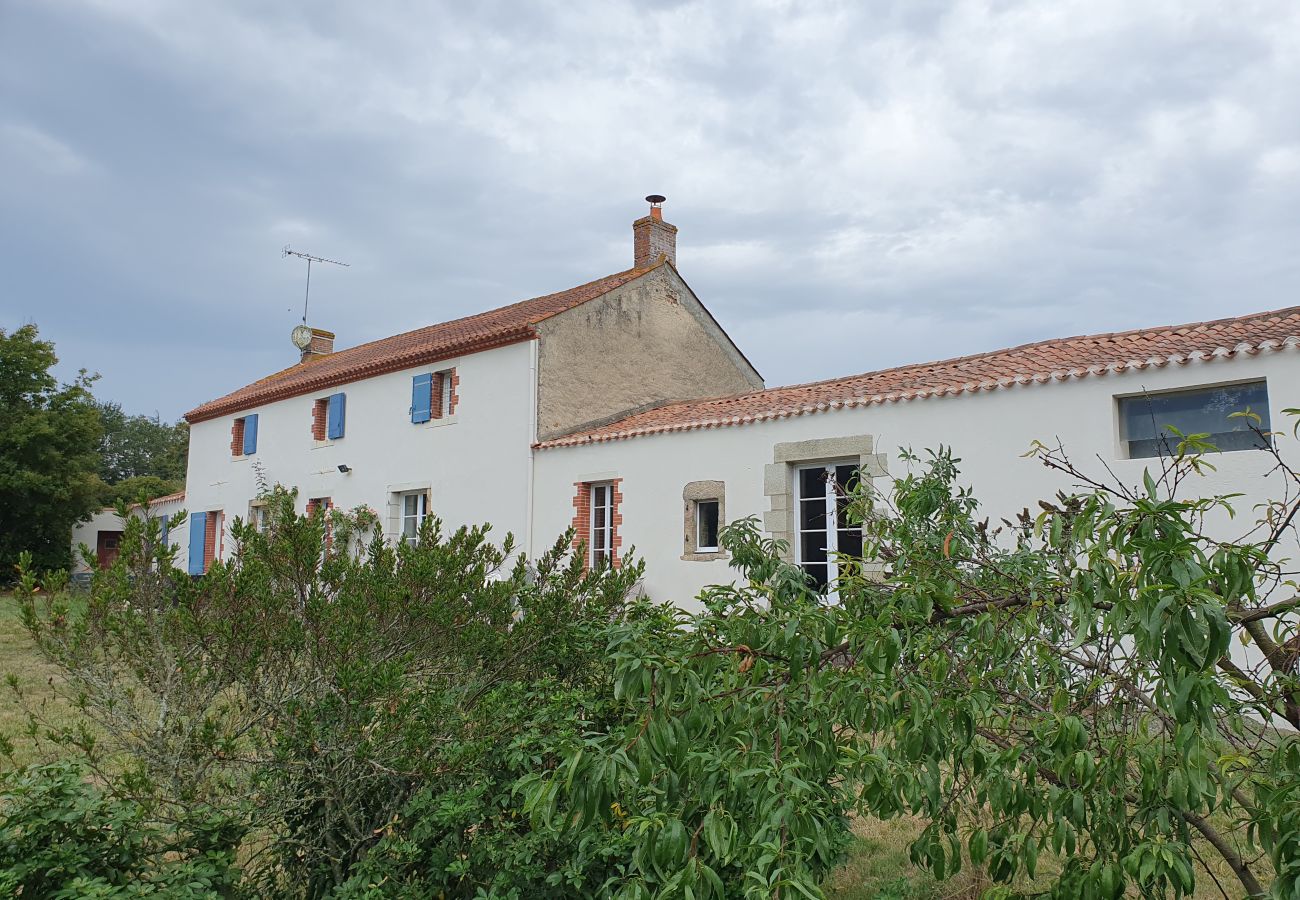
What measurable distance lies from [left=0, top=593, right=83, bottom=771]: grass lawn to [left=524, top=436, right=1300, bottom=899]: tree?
4.46 meters

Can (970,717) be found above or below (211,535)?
below

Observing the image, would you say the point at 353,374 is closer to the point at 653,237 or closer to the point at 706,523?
the point at 653,237

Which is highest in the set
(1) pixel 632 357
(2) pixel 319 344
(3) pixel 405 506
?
(2) pixel 319 344

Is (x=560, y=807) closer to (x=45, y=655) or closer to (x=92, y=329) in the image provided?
(x=45, y=655)

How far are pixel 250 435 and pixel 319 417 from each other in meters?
2.79

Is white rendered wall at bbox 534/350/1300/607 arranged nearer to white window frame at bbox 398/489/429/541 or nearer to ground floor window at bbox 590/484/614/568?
ground floor window at bbox 590/484/614/568

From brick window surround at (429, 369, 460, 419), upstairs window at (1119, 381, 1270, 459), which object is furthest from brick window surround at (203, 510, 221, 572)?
upstairs window at (1119, 381, 1270, 459)

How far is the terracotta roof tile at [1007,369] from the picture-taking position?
737 centimetres

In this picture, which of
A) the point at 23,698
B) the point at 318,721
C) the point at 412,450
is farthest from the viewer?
the point at 412,450

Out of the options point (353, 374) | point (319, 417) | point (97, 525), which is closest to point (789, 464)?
point (353, 374)

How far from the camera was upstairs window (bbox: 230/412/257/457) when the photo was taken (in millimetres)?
18391

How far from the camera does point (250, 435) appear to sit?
1847 centimetres

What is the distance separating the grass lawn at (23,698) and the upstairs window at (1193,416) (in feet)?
26.7

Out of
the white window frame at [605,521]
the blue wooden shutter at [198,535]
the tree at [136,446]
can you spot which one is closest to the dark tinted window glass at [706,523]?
the white window frame at [605,521]
